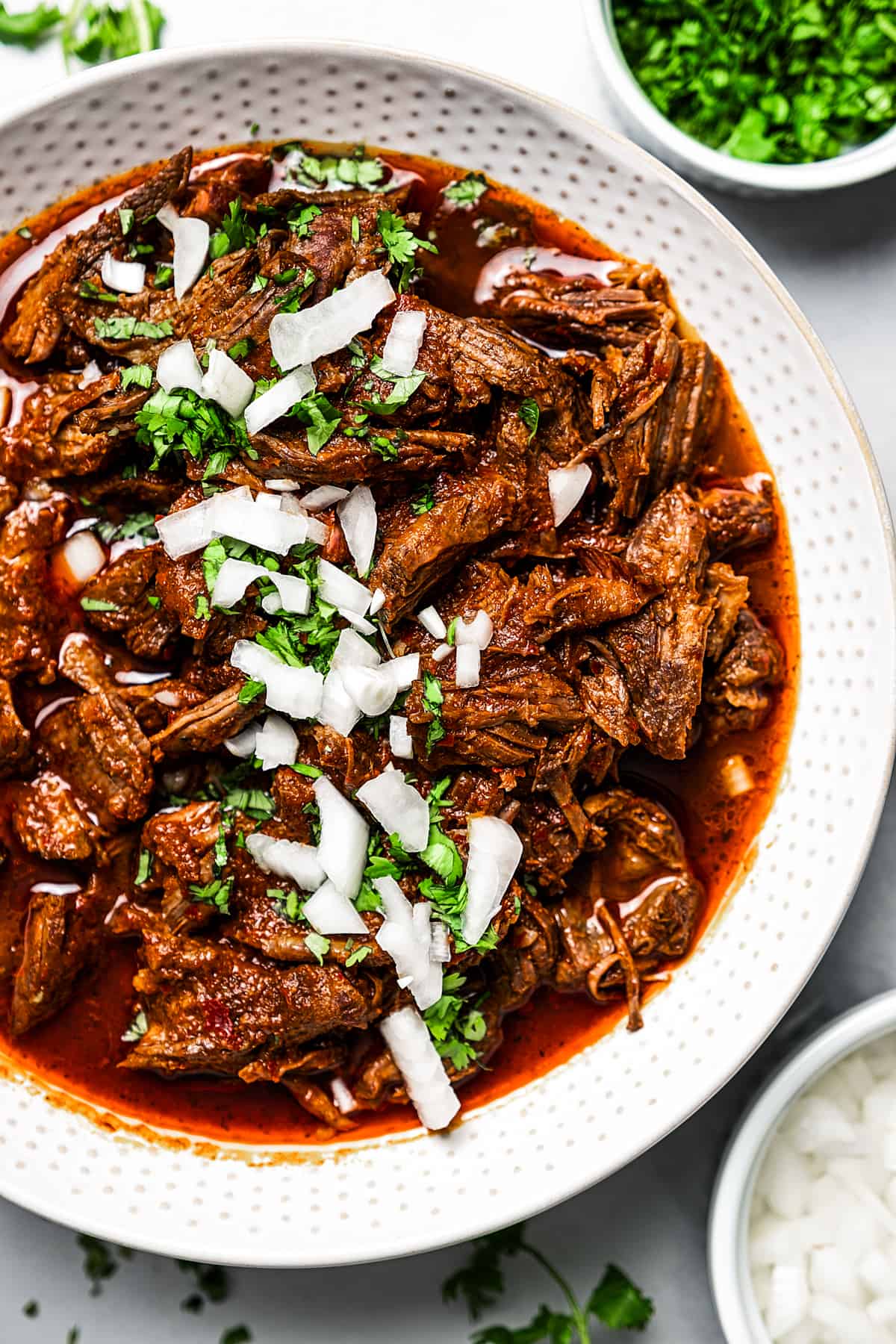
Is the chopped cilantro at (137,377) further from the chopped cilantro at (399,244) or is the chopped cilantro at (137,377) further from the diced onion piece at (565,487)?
the diced onion piece at (565,487)

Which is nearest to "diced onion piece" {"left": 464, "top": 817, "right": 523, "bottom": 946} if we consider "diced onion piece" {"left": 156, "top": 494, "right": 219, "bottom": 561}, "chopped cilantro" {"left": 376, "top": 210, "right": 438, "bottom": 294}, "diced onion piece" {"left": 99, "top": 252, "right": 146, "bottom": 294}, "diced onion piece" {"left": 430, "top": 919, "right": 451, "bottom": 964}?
"diced onion piece" {"left": 430, "top": 919, "right": 451, "bottom": 964}

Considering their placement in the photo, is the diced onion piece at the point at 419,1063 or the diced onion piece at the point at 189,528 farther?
the diced onion piece at the point at 419,1063

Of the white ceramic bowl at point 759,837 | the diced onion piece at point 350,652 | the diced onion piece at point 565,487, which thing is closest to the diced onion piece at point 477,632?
the diced onion piece at point 350,652

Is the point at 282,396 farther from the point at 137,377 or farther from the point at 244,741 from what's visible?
the point at 244,741

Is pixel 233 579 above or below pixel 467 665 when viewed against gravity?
above

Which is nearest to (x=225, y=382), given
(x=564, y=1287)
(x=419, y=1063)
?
(x=419, y=1063)

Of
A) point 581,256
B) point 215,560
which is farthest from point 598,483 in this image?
point 215,560

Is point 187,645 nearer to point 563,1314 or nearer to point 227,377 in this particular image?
point 227,377
